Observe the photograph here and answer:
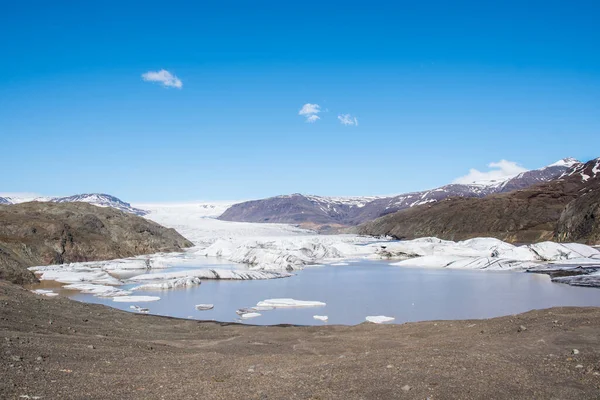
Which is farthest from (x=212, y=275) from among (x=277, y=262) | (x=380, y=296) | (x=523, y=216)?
(x=523, y=216)

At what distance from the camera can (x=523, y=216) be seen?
256 ft

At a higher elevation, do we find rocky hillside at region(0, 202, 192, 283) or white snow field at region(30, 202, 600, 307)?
rocky hillside at region(0, 202, 192, 283)

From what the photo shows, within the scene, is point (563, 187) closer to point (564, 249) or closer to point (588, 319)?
point (564, 249)

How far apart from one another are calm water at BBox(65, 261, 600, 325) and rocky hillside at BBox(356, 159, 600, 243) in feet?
107

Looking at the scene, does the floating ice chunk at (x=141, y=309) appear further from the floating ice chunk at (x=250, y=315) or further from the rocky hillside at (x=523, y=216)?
the rocky hillside at (x=523, y=216)

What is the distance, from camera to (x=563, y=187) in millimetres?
92688

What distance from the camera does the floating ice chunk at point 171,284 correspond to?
2520cm

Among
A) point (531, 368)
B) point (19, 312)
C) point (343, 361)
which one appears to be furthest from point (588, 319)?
point (19, 312)

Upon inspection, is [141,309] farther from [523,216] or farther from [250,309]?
[523,216]

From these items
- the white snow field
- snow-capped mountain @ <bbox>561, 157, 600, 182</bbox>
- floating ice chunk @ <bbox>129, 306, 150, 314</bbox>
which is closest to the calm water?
floating ice chunk @ <bbox>129, 306, 150, 314</bbox>

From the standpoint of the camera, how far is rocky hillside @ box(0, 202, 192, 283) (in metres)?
33.8

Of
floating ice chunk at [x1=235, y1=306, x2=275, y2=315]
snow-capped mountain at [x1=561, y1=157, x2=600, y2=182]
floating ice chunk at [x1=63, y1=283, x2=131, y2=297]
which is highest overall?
snow-capped mountain at [x1=561, y1=157, x2=600, y2=182]

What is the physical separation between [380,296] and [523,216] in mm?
63609

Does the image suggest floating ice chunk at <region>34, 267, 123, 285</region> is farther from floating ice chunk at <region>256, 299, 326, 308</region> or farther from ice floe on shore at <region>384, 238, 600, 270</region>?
ice floe on shore at <region>384, 238, 600, 270</region>
